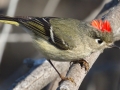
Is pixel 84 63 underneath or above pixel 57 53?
above

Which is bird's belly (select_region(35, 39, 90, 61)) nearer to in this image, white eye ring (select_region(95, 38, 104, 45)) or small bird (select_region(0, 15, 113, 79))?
small bird (select_region(0, 15, 113, 79))

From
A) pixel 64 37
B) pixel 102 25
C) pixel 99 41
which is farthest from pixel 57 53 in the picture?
pixel 102 25

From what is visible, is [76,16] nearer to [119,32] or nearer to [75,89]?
[119,32]

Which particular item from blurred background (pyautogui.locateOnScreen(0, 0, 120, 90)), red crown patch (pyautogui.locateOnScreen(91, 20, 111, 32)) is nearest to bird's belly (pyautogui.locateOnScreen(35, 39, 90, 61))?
red crown patch (pyautogui.locateOnScreen(91, 20, 111, 32))

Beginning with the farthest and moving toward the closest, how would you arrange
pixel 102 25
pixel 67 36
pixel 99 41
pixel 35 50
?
pixel 35 50 < pixel 67 36 < pixel 99 41 < pixel 102 25

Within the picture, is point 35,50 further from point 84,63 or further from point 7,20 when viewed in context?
point 84,63

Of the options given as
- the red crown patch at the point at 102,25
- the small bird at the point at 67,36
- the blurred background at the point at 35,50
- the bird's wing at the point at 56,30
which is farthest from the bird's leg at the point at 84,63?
the blurred background at the point at 35,50
